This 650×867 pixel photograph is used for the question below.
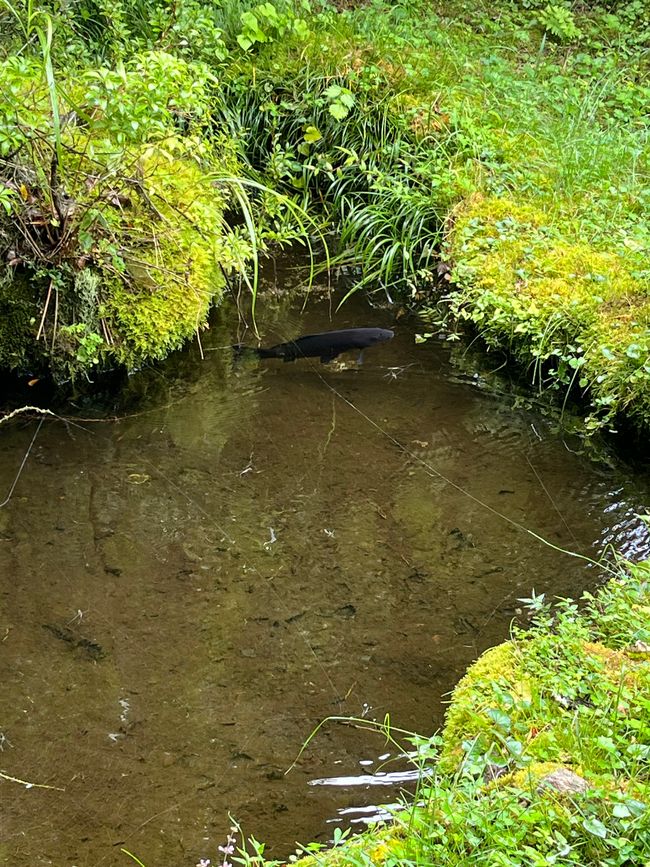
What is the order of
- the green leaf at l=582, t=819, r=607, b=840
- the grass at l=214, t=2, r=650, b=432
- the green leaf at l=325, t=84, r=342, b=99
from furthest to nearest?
the green leaf at l=325, t=84, r=342, b=99
the grass at l=214, t=2, r=650, b=432
the green leaf at l=582, t=819, r=607, b=840

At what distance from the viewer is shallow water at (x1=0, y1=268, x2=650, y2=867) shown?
97.3 inches

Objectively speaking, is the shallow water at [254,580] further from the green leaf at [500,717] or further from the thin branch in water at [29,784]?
the green leaf at [500,717]

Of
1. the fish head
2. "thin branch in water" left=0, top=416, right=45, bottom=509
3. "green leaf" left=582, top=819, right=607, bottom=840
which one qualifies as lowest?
"thin branch in water" left=0, top=416, right=45, bottom=509

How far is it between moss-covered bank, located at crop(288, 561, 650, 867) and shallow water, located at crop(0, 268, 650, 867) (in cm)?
37

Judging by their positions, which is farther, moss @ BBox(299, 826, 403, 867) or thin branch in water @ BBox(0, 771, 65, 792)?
thin branch in water @ BBox(0, 771, 65, 792)

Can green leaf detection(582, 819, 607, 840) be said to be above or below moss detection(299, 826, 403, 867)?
above

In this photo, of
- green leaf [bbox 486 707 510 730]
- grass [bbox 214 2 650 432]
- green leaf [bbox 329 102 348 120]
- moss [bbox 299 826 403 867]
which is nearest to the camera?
moss [bbox 299 826 403 867]

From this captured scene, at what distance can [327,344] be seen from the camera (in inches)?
184

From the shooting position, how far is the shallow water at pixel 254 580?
97.3 inches

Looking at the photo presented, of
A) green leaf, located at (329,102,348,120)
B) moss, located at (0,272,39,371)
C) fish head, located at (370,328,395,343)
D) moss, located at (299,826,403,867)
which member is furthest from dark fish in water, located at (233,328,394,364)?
moss, located at (299,826,403,867)

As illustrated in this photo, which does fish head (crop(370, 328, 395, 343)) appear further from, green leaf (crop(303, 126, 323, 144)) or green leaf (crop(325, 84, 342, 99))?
green leaf (crop(325, 84, 342, 99))

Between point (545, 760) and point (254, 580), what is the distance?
1.49 meters

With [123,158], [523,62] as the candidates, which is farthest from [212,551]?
[523,62]

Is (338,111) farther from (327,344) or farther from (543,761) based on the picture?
(543,761)
